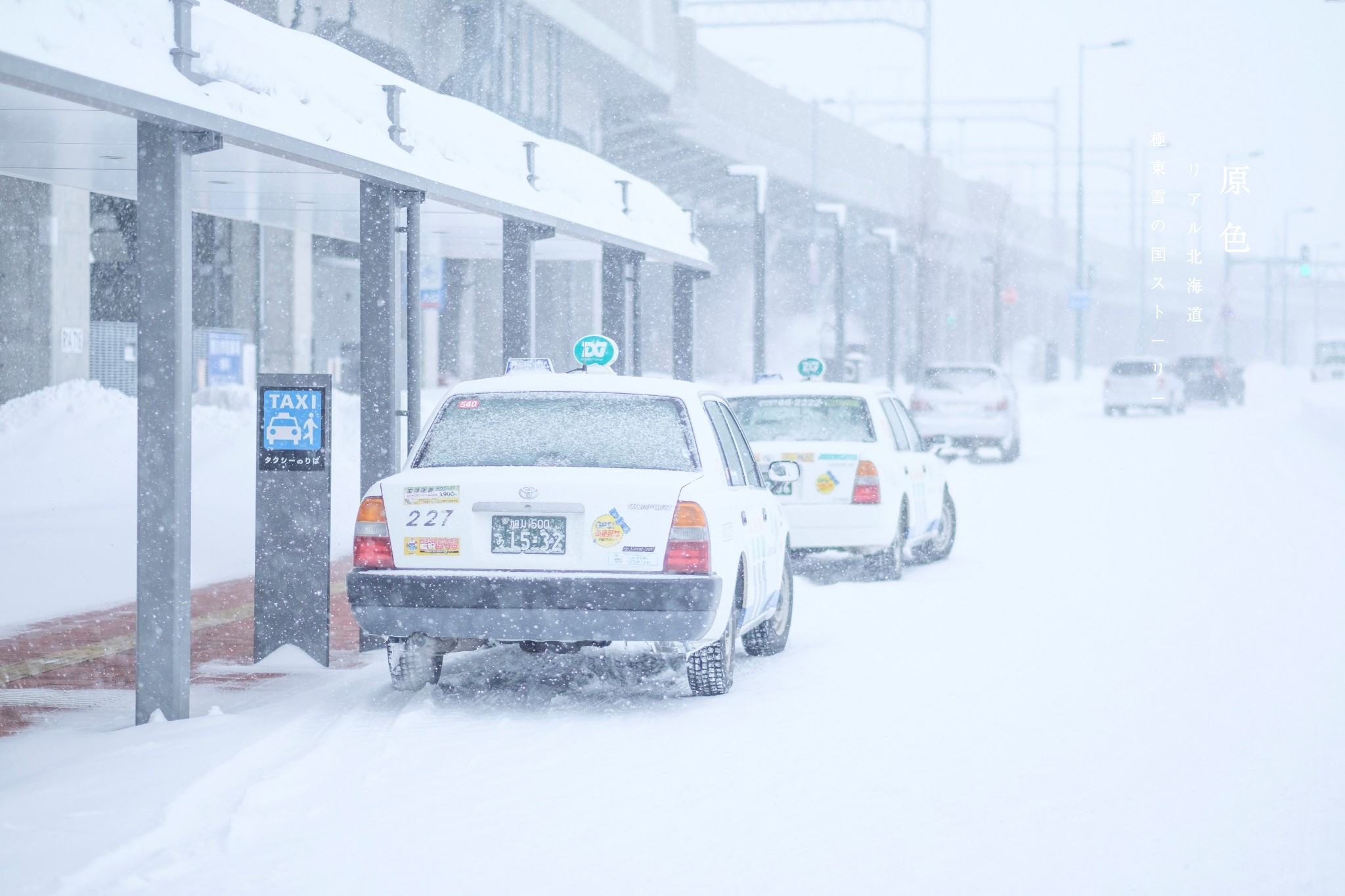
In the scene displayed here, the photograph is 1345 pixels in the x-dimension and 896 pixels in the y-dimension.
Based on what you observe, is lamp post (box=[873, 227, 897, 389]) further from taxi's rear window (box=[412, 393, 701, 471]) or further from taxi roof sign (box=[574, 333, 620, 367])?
taxi's rear window (box=[412, 393, 701, 471])

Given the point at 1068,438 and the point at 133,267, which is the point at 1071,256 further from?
the point at 133,267

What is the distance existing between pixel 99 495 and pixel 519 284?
6.07 m

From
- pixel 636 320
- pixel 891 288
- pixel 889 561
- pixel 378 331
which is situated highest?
pixel 891 288

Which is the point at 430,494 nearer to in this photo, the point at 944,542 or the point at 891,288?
the point at 944,542

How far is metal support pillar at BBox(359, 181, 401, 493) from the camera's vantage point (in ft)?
31.9

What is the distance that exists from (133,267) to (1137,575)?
17.9m

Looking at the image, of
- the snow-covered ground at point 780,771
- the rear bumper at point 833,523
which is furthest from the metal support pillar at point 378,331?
the rear bumper at point 833,523

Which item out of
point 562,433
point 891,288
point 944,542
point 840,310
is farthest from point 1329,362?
point 562,433

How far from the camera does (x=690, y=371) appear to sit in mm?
18812

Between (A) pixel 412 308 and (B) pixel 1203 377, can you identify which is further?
(B) pixel 1203 377

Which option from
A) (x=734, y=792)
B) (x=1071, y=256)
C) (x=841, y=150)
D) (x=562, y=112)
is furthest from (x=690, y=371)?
(x=1071, y=256)

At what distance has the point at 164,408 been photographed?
7.21 meters

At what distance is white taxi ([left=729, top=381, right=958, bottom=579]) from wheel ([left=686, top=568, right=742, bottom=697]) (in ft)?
12.4

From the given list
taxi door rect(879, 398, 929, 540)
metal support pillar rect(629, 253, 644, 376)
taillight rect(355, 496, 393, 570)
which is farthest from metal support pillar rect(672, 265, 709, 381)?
taillight rect(355, 496, 393, 570)
